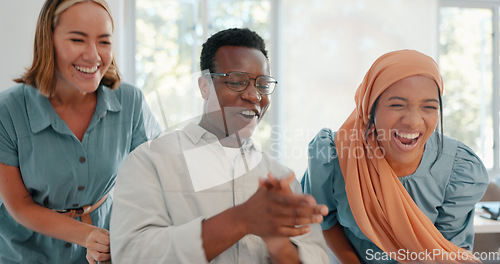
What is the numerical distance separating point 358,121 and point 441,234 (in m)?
0.30

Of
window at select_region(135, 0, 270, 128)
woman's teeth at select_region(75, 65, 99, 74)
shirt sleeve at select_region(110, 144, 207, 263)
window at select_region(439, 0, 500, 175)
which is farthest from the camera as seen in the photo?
window at select_region(439, 0, 500, 175)

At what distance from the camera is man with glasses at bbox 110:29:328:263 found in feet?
2.03

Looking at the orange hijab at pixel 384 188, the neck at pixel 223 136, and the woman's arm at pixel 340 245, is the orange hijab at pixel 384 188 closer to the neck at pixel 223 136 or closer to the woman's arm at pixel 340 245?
the woman's arm at pixel 340 245

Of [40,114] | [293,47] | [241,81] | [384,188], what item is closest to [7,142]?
[40,114]

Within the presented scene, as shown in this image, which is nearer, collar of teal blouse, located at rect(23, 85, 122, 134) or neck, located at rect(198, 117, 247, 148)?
neck, located at rect(198, 117, 247, 148)

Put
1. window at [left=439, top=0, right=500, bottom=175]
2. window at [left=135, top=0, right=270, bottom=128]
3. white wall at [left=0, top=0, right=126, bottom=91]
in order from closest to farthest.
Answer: window at [left=135, top=0, right=270, bottom=128] → window at [left=439, top=0, right=500, bottom=175] → white wall at [left=0, top=0, right=126, bottom=91]

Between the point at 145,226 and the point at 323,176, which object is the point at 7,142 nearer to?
the point at 145,226

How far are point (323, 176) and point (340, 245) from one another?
17 cm

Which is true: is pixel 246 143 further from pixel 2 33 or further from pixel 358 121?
pixel 2 33

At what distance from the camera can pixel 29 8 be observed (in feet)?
5.26

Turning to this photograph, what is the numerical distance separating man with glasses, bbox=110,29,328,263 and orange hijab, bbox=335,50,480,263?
0.62 ft

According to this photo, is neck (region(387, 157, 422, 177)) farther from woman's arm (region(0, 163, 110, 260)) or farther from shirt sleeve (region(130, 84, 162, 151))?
woman's arm (region(0, 163, 110, 260))

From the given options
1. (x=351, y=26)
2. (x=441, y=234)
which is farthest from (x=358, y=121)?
(x=351, y=26)

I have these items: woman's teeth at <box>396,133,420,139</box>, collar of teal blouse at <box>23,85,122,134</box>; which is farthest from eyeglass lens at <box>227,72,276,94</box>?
collar of teal blouse at <box>23,85,122,134</box>
